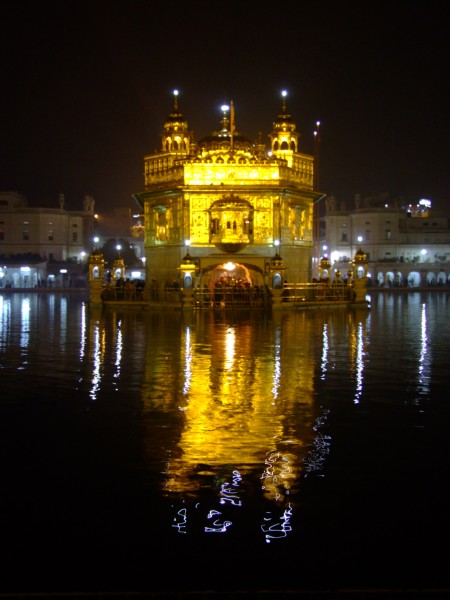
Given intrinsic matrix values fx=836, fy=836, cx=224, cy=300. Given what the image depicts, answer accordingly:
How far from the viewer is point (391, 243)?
95.1 meters

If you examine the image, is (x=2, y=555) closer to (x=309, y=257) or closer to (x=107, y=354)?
(x=107, y=354)

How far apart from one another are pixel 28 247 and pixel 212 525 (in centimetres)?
8954

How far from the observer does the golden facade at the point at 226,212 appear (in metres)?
38.2

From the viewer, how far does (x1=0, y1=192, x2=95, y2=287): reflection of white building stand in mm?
86875

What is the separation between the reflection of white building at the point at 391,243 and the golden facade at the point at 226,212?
163ft

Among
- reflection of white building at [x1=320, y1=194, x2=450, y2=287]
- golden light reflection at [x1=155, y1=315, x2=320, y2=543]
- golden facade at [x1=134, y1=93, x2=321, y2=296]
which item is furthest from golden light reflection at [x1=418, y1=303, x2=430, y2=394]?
reflection of white building at [x1=320, y1=194, x2=450, y2=287]

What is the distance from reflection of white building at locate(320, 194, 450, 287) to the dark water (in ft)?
253

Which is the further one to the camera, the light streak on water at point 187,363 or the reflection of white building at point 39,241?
the reflection of white building at point 39,241

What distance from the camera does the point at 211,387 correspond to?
38.8ft

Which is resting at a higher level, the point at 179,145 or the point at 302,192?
the point at 179,145

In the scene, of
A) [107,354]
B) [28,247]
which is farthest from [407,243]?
[107,354]

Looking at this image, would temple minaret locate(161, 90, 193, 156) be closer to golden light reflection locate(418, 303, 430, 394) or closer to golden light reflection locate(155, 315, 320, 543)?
golden light reflection locate(418, 303, 430, 394)

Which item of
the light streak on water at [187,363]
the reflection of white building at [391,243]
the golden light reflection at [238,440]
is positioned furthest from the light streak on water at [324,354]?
the reflection of white building at [391,243]

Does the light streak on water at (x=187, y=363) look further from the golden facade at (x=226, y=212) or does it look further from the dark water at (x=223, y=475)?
the golden facade at (x=226, y=212)
